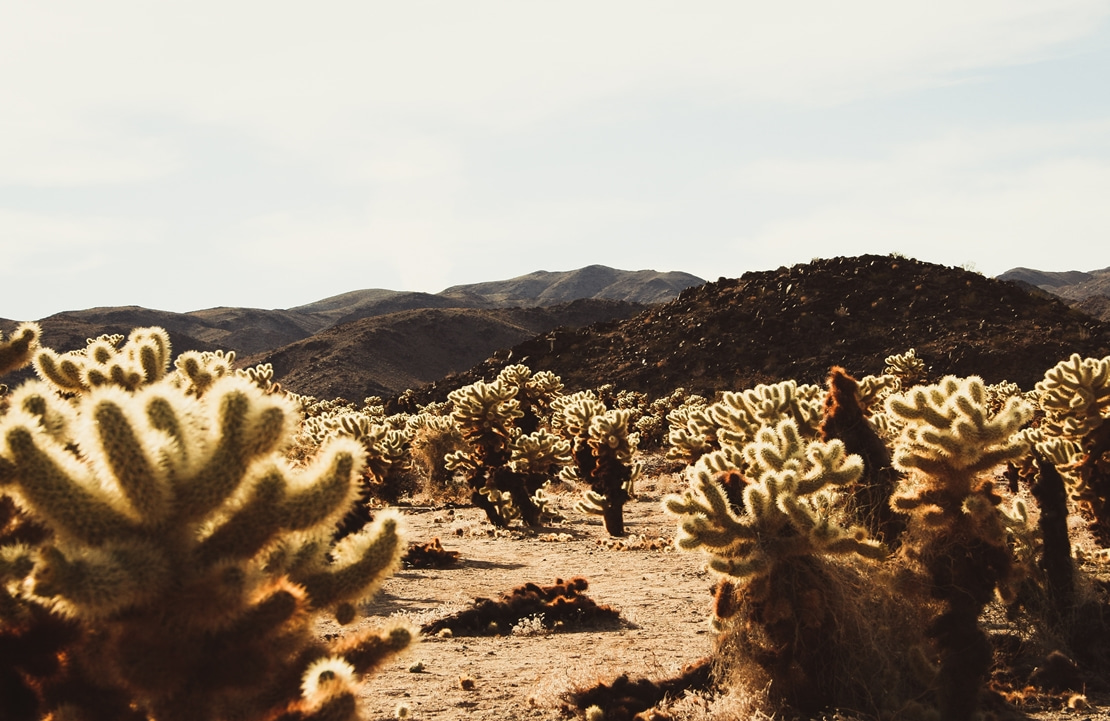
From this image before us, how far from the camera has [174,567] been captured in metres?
2.61

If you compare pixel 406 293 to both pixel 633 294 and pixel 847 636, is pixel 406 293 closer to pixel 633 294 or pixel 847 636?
pixel 633 294

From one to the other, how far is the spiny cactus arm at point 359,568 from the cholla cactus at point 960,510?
3.65 meters

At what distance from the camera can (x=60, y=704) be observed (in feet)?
9.06

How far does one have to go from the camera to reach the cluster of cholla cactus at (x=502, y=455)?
13.8m

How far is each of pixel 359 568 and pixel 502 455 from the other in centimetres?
1120

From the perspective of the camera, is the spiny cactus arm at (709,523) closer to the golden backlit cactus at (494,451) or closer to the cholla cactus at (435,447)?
the golden backlit cactus at (494,451)

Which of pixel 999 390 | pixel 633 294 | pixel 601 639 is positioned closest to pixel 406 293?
pixel 633 294

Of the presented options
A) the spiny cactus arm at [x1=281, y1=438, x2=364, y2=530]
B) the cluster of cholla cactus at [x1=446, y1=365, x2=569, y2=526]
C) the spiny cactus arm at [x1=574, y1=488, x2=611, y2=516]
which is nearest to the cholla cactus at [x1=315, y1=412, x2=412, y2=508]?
the cluster of cholla cactus at [x1=446, y1=365, x2=569, y2=526]

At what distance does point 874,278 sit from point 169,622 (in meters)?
39.9

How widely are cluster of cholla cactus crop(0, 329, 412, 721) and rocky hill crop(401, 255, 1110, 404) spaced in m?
29.7

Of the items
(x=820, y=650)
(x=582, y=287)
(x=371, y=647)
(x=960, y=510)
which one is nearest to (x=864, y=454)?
(x=960, y=510)

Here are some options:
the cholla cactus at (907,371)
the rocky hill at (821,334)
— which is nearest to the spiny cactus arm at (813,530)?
the cholla cactus at (907,371)

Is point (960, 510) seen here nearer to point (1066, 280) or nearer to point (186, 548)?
Answer: point (186, 548)

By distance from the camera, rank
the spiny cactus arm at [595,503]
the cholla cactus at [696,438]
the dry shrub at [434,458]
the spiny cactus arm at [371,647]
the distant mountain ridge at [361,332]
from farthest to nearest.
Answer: the distant mountain ridge at [361,332], the dry shrub at [434,458], the spiny cactus arm at [595,503], the cholla cactus at [696,438], the spiny cactus arm at [371,647]
